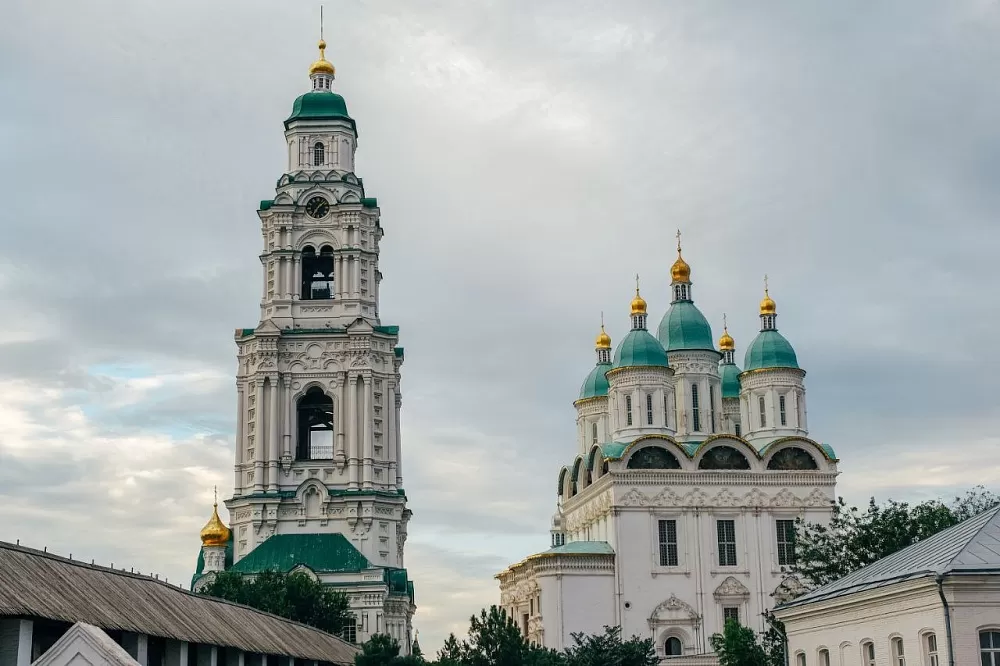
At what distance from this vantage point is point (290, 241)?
64312 millimetres

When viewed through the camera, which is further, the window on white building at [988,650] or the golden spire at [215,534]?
the golden spire at [215,534]

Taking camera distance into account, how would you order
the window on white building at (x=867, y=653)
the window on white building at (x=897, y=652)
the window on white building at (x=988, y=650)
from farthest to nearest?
the window on white building at (x=867, y=653) → the window on white building at (x=897, y=652) → the window on white building at (x=988, y=650)

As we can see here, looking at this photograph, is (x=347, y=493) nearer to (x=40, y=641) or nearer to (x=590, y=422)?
(x=590, y=422)

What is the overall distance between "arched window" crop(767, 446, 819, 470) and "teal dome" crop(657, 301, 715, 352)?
320 inches

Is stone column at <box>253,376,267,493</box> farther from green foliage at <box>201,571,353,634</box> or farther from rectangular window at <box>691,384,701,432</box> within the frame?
rectangular window at <box>691,384,701,432</box>

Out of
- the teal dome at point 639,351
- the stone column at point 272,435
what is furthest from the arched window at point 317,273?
the teal dome at point 639,351

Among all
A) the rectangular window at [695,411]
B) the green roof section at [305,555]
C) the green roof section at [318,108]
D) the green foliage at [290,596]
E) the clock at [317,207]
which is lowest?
the green foliage at [290,596]

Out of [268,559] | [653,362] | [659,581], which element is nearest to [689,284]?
[653,362]

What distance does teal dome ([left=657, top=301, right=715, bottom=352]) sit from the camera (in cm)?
7075

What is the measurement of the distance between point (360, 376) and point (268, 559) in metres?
8.99

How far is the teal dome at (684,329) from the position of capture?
232ft

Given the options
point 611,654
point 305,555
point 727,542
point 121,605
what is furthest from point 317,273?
point 121,605

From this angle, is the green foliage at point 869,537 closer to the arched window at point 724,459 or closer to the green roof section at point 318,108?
the arched window at point 724,459

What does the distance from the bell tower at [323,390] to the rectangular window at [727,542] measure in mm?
14077
